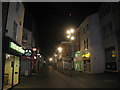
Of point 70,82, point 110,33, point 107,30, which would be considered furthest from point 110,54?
point 70,82

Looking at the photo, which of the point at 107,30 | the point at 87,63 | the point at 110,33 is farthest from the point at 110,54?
the point at 87,63

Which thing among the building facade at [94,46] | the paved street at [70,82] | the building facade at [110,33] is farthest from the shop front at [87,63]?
the paved street at [70,82]

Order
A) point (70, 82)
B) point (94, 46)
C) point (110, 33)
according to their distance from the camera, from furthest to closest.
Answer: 1. point (94, 46)
2. point (110, 33)
3. point (70, 82)

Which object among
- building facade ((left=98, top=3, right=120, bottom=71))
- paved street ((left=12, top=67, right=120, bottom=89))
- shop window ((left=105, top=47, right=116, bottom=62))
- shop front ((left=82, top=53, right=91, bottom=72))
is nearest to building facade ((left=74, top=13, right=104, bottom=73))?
shop front ((left=82, top=53, right=91, bottom=72))

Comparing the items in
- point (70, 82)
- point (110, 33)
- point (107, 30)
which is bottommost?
point (70, 82)

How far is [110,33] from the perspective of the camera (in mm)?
22891

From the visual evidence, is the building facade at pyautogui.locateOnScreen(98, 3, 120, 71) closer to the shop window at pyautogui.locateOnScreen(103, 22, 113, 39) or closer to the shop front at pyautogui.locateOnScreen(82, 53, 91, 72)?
the shop window at pyautogui.locateOnScreen(103, 22, 113, 39)

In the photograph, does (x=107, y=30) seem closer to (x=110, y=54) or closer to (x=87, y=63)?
(x=110, y=54)

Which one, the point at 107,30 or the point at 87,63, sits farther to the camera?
the point at 87,63

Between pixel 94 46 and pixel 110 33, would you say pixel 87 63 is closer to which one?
pixel 94 46

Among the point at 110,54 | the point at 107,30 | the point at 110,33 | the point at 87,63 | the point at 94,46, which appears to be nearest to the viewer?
the point at 110,33

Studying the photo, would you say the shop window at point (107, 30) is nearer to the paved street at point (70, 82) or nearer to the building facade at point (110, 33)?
the building facade at point (110, 33)

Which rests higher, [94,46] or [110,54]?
[94,46]

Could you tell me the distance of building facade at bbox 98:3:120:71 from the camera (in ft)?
67.2
